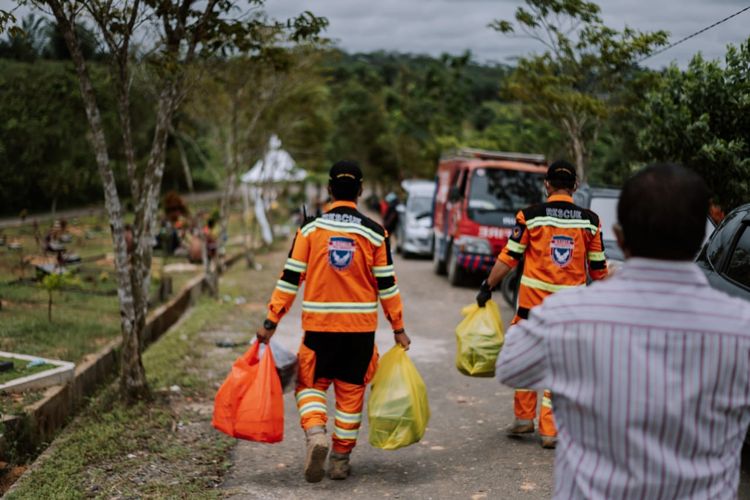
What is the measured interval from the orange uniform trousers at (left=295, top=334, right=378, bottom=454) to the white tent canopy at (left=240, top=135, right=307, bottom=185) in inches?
691

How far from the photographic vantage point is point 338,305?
5035mm

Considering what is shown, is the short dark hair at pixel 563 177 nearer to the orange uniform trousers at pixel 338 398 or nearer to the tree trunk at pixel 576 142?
the orange uniform trousers at pixel 338 398

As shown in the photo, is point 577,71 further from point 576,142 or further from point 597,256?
point 597,256

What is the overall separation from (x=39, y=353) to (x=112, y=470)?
278 centimetres

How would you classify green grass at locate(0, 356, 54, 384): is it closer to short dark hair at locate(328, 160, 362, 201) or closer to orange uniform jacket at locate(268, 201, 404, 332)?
orange uniform jacket at locate(268, 201, 404, 332)

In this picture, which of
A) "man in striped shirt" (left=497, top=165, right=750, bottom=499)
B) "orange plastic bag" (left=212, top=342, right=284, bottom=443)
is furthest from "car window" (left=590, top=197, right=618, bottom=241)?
"man in striped shirt" (left=497, top=165, right=750, bottom=499)

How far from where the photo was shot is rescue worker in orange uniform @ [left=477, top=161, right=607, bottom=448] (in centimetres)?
564

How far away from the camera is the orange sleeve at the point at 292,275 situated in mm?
5055

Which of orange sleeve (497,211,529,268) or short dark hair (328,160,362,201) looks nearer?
short dark hair (328,160,362,201)

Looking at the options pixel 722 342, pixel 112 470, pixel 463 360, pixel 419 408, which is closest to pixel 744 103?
pixel 463 360

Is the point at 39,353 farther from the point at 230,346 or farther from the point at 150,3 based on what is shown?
the point at 150,3

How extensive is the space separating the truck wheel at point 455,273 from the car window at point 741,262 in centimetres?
986

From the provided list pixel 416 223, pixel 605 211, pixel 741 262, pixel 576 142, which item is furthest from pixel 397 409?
pixel 416 223

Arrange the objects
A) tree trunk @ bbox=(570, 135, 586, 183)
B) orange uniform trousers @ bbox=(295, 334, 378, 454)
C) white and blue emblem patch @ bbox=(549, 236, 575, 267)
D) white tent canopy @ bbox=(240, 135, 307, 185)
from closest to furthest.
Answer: orange uniform trousers @ bbox=(295, 334, 378, 454), white and blue emblem patch @ bbox=(549, 236, 575, 267), tree trunk @ bbox=(570, 135, 586, 183), white tent canopy @ bbox=(240, 135, 307, 185)
